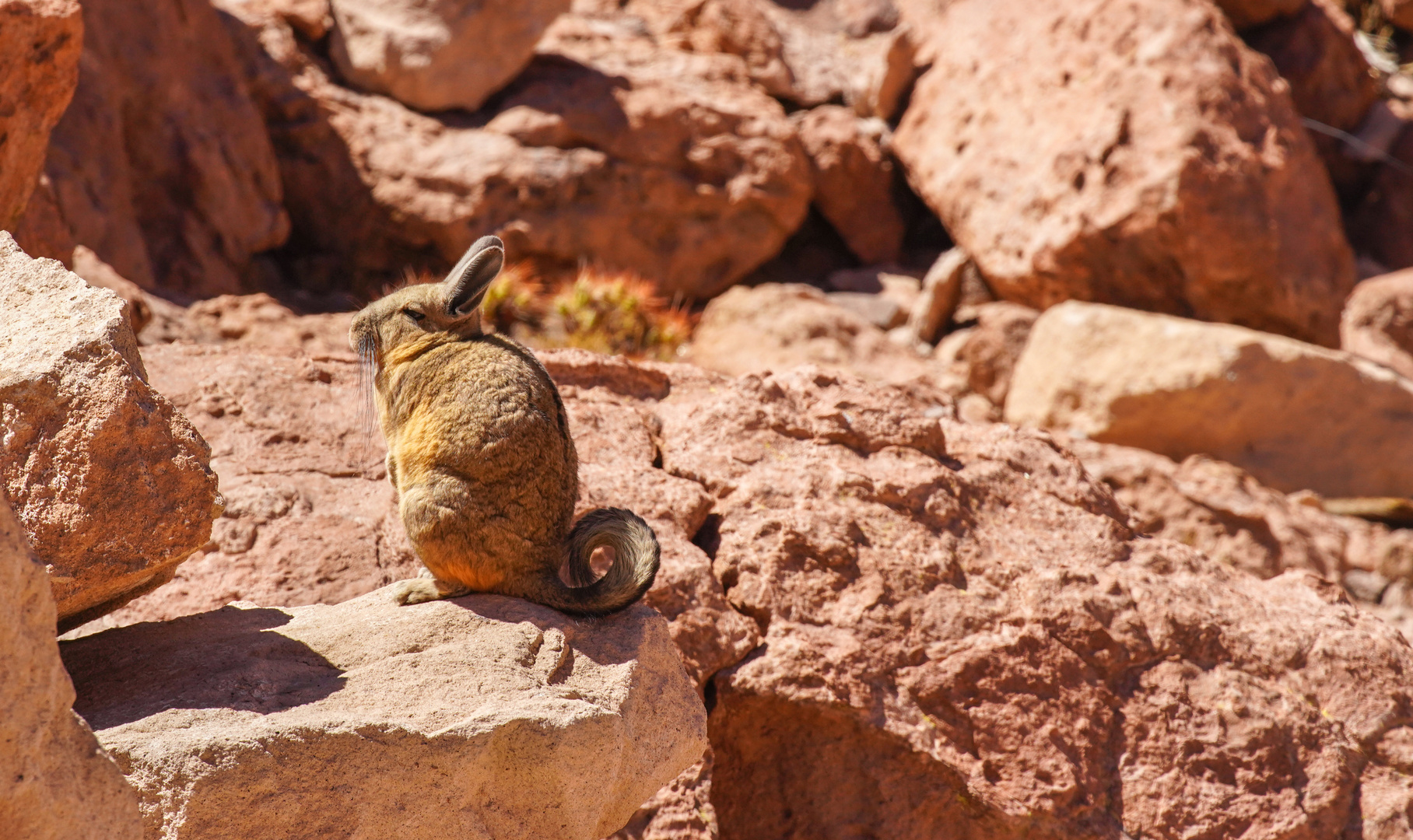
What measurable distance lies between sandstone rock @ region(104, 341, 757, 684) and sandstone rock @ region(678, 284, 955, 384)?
14.3 ft

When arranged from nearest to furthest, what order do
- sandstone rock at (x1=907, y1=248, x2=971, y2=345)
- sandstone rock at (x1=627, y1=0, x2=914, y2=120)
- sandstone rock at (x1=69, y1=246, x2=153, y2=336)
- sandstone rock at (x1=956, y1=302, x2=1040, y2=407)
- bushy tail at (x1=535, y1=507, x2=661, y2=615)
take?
bushy tail at (x1=535, y1=507, x2=661, y2=615), sandstone rock at (x1=69, y1=246, x2=153, y2=336), sandstone rock at (x1=956, y1=302, x2=1040, y2=407), sandstone rock at (x1=907, y1=248, x2=971, y2=345), sandstone rock at (x1=627, y1=0, x2=914, y2=120)

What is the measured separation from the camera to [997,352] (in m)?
10.4

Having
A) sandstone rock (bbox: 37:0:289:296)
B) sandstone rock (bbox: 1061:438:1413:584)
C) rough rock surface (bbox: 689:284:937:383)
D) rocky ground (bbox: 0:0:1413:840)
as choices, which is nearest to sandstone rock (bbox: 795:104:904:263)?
rocky ground (bbox: 0:0:1413:840)

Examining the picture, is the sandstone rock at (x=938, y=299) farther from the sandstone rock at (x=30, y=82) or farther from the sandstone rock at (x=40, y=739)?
the sandstone rock at (x=40, y=739)

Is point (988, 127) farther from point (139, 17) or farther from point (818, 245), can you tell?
point (139, 17)

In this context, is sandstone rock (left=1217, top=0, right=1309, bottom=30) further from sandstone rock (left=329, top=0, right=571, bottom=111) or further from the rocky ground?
sandstone rock (left=329, top=0, right=571, bottom=111)

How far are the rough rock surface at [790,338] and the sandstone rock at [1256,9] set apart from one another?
585cm

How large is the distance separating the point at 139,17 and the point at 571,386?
241 inches

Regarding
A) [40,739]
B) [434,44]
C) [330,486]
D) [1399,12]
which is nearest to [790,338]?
[434,44]

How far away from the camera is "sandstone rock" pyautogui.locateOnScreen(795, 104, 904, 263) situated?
1289cm

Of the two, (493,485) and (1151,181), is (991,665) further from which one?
(1151,181)

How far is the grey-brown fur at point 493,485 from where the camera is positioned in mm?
3605

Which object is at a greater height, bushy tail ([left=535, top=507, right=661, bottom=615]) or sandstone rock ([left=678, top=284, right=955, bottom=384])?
bushy tail ([left=535, top=507, right=661, bottom=615])

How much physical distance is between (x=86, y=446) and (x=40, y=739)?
92 centimetres
